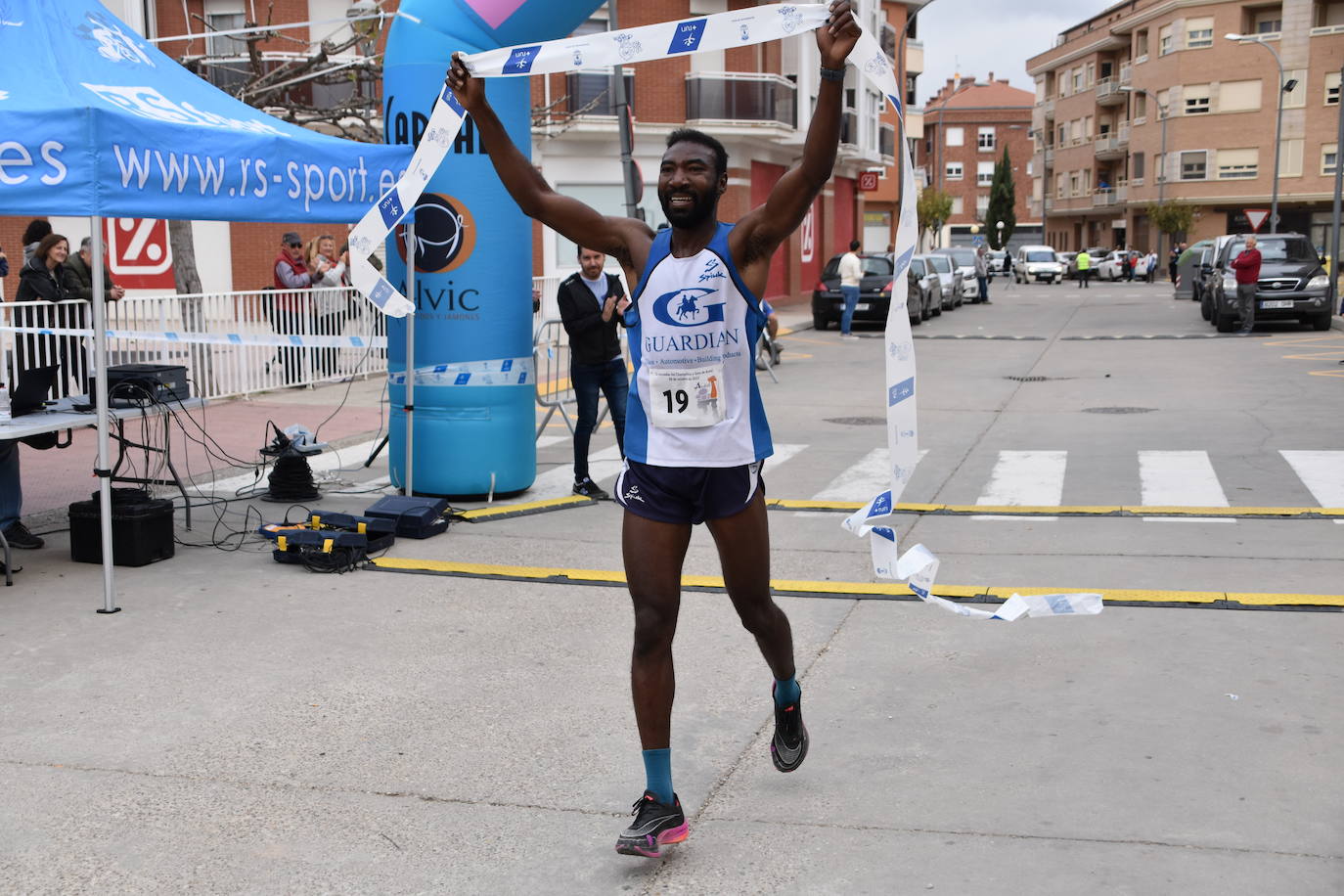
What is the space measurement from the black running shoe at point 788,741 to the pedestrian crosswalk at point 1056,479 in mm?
4997

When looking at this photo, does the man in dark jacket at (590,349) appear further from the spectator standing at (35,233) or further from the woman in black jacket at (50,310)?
the spectator standing at (35,233)

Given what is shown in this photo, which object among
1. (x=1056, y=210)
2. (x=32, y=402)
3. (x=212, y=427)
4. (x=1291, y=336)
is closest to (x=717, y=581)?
(x=32, y=402)

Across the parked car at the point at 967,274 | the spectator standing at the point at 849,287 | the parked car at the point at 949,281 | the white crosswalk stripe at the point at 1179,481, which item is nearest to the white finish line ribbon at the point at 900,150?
the white crosswalk stripe at the point at 1179,481

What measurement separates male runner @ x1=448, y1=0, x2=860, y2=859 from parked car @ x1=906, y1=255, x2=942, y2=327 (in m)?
26.1

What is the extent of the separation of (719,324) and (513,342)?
546cm

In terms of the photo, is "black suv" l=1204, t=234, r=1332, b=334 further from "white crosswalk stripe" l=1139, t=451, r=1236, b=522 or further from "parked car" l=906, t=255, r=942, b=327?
"white crosswalk stripe" l=1139, t=451, r=1236, b=522

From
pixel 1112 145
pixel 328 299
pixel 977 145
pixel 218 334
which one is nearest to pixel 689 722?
pixel 218 334

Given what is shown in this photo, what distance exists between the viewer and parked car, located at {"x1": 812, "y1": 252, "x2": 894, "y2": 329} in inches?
1139

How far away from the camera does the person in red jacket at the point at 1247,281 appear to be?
82.2 feet

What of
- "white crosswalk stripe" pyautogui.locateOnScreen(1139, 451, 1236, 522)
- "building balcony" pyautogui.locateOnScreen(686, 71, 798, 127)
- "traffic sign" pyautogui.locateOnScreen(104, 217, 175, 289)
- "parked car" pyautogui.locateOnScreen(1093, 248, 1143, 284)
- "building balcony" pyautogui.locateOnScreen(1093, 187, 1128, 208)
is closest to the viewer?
"white crosswalk stripe" pyautogui.locateOnScreen(1139, 451, 1236, 522)

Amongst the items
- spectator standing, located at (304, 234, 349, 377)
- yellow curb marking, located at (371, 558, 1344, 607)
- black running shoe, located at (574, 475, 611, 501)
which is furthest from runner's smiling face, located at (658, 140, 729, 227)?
spectator standing, located at (304, 234, 349, 377)

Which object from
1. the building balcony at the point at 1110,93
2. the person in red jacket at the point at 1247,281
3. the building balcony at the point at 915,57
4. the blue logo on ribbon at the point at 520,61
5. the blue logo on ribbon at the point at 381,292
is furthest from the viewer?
the building balcony at the point at 1110,93

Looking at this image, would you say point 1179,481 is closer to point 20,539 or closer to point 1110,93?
point 20,539

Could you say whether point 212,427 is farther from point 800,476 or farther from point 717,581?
point 717,581
